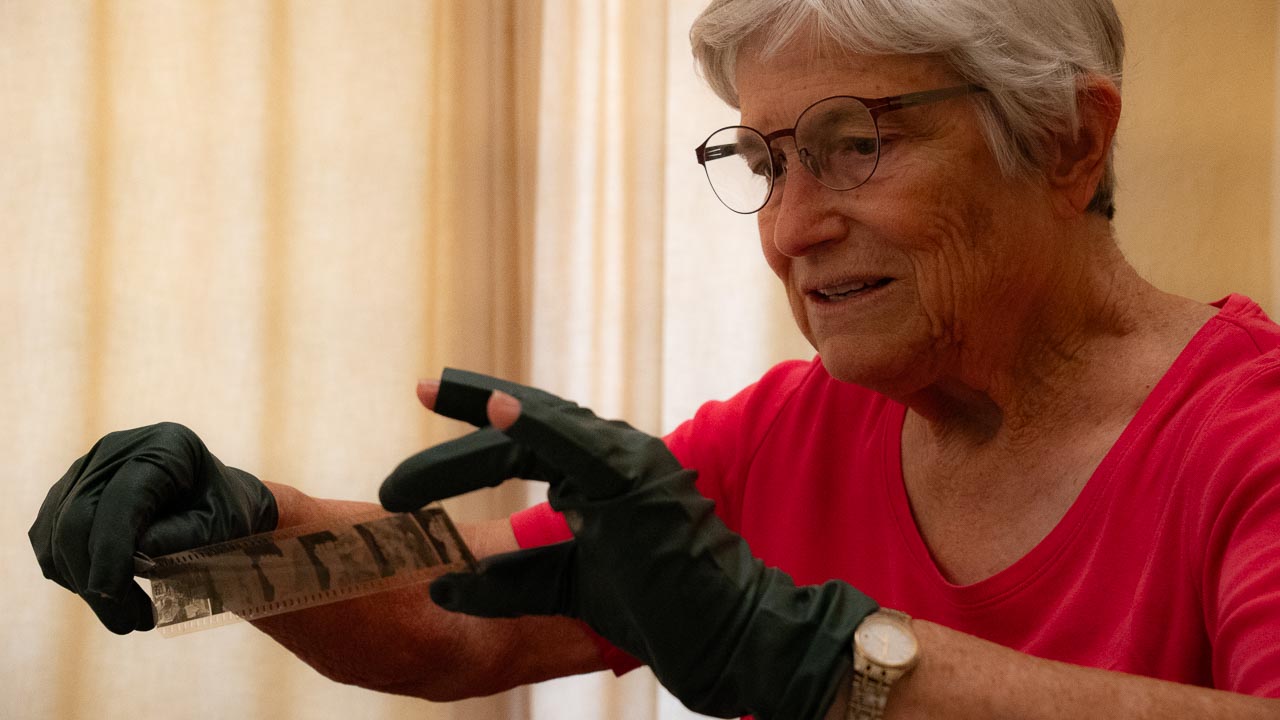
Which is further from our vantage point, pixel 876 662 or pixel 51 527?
pixel 51 527

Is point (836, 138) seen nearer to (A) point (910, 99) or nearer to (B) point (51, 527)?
(A) point (910, 99)

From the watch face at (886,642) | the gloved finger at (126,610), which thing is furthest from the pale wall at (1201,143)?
the gloved finger at (126,610)

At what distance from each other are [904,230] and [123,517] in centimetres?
75

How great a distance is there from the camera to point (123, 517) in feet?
3.10

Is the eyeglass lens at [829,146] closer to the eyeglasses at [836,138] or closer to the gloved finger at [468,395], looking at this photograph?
the eyeglasses at [836,138]

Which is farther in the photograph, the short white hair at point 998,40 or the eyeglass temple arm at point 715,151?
the eyeglass temple arm at point 715,151

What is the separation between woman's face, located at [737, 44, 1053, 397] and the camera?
1.00 m

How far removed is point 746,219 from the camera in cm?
201

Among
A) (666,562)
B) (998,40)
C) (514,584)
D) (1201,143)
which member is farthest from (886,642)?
(1201,143)

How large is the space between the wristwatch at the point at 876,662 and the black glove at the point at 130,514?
619 millimetres

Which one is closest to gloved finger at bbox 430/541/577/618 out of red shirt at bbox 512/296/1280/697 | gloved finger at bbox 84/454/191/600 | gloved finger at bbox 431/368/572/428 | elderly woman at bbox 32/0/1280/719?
elderly woman at bbox 32/0/1280/719

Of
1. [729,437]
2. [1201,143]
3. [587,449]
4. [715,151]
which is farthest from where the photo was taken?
[1201,143]

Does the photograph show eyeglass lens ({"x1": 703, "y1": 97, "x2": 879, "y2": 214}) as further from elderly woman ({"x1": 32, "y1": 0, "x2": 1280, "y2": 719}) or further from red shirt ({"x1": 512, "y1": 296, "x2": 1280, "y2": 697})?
red shirt ({"x1": 512, "y1": 296, "x2": 1280, "y2": 697})

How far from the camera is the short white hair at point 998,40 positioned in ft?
3.18
